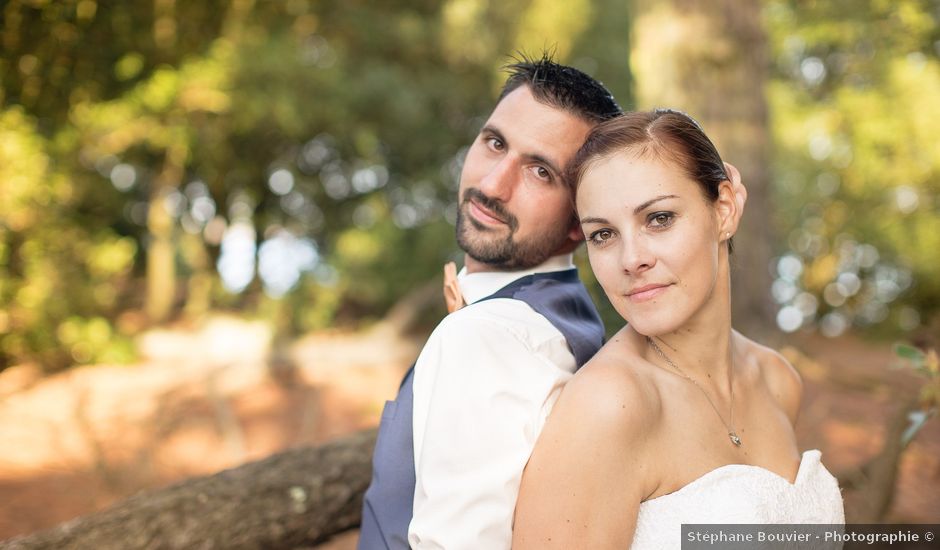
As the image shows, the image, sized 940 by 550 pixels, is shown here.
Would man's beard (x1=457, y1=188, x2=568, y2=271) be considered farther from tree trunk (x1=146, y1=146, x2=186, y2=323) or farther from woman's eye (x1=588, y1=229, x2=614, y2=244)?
tree trunk (x1=146, y1=146, x2=186, y2=323)

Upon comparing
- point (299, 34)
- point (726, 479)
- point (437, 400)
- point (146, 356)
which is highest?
point (299, 34)

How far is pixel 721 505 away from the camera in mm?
1733

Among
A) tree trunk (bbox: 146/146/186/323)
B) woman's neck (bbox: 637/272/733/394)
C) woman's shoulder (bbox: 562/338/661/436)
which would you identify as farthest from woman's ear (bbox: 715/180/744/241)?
tree trunk (bbox: 146/146/186/323)

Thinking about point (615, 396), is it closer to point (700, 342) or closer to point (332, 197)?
point (700, 342)

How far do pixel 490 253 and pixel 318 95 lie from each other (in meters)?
10.4

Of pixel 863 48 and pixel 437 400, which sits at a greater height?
pixel 863 48

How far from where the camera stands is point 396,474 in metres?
1.86

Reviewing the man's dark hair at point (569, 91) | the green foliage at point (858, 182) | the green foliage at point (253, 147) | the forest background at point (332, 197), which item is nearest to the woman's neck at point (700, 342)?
the man's dark hair at point (569, 91)

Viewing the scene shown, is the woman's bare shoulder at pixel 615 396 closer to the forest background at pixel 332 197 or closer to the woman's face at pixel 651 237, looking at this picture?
the woman's face at pixel 651 237

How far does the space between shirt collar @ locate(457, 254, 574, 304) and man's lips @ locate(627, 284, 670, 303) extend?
452 millimetres

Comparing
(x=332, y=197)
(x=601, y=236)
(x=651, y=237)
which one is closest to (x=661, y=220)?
(x=651, y=237)

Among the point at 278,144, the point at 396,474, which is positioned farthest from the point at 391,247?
the point at 396,474

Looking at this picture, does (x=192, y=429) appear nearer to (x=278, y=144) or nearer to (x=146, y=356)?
(x=146, y=356)

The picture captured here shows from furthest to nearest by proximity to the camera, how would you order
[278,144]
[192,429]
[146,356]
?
[278,144], [146,356], [192,429]
